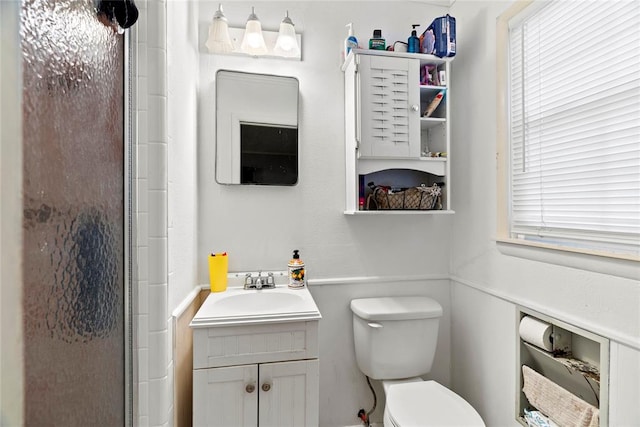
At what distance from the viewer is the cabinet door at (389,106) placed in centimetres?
148

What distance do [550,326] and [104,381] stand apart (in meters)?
1.45

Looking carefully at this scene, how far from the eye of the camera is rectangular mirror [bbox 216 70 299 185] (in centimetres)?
158

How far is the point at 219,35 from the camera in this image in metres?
1.49

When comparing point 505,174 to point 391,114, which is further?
point 391,114

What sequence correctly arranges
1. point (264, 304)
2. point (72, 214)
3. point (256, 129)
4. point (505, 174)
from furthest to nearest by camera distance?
1. point (256, 129)
2. point (264, 304)
3. point (505, 174)
4. point (72, 214)

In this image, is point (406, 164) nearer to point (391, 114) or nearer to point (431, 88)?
point (391, 114)

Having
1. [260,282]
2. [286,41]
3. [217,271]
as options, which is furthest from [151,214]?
[286,41]

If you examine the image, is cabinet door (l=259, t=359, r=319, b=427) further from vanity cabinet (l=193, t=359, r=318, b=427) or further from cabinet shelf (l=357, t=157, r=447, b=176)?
cabinet shelf (l=357, t=157, r=447, b=176)

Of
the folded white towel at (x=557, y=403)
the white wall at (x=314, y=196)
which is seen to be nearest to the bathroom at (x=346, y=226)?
the white wall at (x=314, y=196)

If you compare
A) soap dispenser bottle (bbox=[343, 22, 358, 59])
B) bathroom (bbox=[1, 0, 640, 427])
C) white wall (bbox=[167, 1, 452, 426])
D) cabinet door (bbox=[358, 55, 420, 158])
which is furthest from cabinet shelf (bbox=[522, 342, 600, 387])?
soap dispenser bottle (bbox=[343, 22, 358, 59])

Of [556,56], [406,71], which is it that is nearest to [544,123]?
[556,56]

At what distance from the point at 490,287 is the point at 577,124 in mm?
773

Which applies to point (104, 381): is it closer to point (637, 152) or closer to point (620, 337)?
point (620, 337)

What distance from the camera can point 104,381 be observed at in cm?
75
